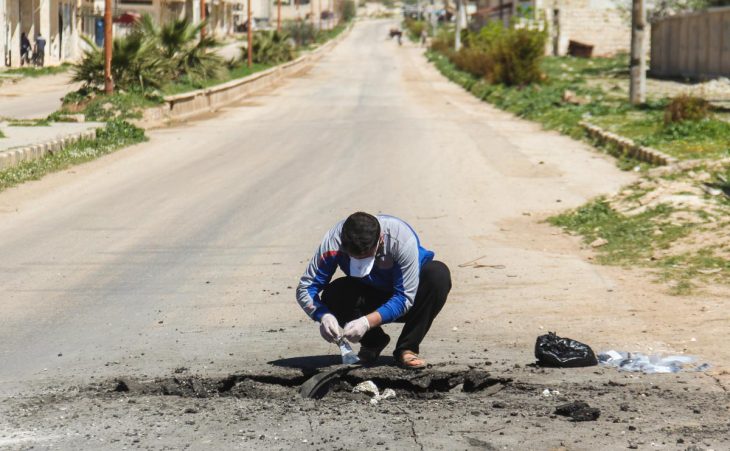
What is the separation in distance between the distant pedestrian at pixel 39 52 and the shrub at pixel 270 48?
9.40 meters

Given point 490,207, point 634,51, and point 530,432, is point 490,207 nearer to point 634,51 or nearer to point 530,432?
point 530,432

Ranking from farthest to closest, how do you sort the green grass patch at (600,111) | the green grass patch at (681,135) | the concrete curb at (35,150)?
the green grass patch at (600,111)
the green grass patch at (681,135)
the concrete curb at (35,150)

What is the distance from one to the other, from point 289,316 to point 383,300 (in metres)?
1.94

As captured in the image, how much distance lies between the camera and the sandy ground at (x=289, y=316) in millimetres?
5602

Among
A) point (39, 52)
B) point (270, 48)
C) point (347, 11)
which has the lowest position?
point (39, 52)

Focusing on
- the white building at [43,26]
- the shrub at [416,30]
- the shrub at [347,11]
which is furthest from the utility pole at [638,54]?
the shrub at [347,11]

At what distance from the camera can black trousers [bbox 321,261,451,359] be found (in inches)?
265

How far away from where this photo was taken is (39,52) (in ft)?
177

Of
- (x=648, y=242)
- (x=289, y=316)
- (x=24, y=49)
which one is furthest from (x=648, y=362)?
(x=24, y=49)

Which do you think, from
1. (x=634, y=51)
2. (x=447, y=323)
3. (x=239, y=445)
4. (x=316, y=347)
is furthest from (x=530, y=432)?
(x=634, y=51)

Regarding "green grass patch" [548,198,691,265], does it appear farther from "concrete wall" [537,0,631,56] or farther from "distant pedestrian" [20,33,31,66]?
"concrete wall" [537,0,631,56]

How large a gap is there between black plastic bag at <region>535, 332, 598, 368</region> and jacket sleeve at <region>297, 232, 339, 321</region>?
1281mm

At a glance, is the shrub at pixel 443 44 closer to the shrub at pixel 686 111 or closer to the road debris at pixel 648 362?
the shrub at pixel 686 111

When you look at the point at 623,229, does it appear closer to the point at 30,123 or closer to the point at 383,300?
the point at 383,300
